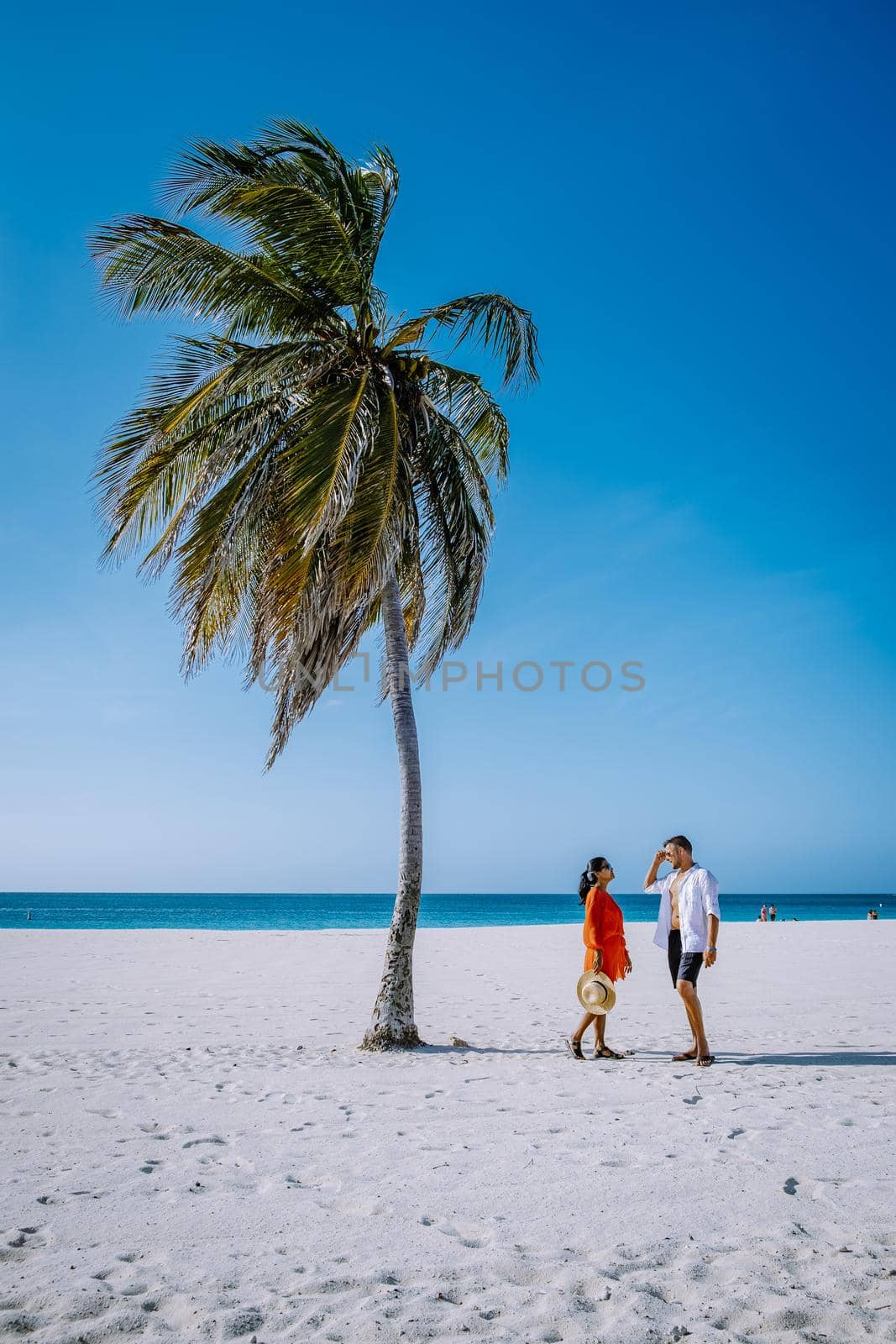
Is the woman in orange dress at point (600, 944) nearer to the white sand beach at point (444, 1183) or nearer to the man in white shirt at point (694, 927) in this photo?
the white sand beach at point (444, 1183)

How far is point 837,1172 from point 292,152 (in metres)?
9.48

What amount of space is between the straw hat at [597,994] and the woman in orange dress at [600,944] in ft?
0.31

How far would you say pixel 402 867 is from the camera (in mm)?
8367

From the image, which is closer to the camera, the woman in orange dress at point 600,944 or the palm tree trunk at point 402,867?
the woman in orange dress at point 600,944

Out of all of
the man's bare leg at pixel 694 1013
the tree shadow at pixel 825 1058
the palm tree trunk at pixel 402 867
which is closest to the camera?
the man's bare leg at pixel 694 1013

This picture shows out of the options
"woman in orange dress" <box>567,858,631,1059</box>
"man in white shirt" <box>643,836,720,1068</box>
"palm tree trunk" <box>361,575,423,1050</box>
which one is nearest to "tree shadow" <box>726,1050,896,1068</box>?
"man in white shirt" <box>643,836,720,1068</box>

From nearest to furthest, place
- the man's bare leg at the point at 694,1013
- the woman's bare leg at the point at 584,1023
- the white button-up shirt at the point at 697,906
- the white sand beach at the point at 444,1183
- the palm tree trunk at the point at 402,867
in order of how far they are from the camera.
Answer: the white sand beach at the point at 444,1183 < the man's bare leg at the point at 694,1013 < the white button-up shirt at the point at 697,906 < the woman's bare leg at the point at 584,1023 < the palm tree trunk at the point at 402,867

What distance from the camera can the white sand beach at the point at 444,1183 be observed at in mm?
3098

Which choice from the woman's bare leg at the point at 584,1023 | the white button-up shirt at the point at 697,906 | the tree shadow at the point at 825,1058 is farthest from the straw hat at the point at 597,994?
the tree shadow at the point at 825,1058

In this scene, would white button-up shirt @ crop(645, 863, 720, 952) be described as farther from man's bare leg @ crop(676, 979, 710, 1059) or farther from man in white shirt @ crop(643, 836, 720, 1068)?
man's bare leg @ crop(676, 979, 710, 1059)

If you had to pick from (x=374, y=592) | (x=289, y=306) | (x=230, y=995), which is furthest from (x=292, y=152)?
(x=230, y=995)

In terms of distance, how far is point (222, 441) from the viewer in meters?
8.95

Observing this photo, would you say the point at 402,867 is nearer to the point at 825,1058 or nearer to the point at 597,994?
the point at 597,994

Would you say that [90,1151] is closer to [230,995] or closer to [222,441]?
[222,441]
